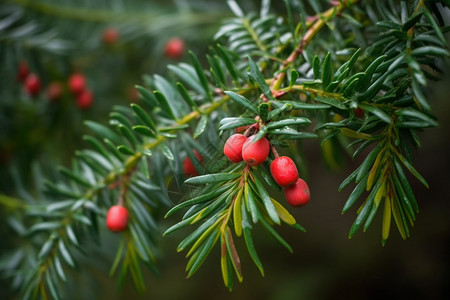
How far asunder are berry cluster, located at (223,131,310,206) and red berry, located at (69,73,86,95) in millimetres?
884

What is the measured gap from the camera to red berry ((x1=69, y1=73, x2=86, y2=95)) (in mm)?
1217

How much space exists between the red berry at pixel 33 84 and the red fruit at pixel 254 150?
0.94 m

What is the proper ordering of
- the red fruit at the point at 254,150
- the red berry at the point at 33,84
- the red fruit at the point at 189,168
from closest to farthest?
the red fruit at the point at 254,150, the red fruit at the point at 189,168, the red berry at the point at 33,84

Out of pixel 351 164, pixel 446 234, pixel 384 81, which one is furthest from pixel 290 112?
pixel 351 164

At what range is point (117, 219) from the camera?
70cm

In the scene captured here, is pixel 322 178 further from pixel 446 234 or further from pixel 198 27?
pixel 198 27

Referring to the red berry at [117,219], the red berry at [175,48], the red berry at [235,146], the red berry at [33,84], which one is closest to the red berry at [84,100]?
the red berry at [33,84]

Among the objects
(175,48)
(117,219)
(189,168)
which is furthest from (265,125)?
(175,48)

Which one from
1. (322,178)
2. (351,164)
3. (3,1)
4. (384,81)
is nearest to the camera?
(384,81)

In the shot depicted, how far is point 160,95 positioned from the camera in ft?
2.11

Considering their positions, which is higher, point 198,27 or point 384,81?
point 198,27

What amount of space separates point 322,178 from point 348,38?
185cm

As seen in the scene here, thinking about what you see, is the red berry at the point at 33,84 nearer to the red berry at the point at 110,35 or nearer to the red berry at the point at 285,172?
the red berry at the point at 110,35

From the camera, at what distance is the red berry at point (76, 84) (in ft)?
3.99
